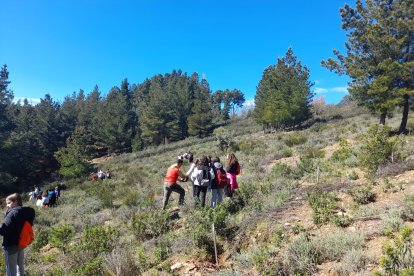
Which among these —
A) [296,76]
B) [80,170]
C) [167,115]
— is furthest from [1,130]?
[296,76]

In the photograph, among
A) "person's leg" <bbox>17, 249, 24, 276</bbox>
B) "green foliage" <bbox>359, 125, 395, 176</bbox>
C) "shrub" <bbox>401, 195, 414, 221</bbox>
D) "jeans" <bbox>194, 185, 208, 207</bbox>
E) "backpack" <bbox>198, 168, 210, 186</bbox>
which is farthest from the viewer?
"jeans" <bbox>194, 185, 208, 207</bbox>

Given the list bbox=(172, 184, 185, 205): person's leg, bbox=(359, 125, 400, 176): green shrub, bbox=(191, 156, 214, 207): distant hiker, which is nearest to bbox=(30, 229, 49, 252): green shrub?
bbox=(172, 184, 185, 205): person's leg

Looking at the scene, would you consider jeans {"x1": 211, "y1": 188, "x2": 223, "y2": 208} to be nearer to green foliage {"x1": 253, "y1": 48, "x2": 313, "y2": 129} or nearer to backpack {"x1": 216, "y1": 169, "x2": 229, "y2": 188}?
backpack {"x1": 216, "y1": 169, "x2": 229, "y2": 188}

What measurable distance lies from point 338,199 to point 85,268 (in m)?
5.15

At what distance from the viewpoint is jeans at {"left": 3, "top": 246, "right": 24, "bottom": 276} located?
5.62 metres

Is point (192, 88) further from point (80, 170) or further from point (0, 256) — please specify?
point (0, 256)

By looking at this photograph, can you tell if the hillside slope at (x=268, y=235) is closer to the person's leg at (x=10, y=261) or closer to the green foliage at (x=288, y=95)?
the person's leg at (x=10, y=261)

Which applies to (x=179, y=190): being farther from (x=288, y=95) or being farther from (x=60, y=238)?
(x=288, y=95)

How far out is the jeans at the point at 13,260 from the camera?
5625 mm

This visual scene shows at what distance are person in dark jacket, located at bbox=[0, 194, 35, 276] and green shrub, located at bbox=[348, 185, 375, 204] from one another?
6.31 meters

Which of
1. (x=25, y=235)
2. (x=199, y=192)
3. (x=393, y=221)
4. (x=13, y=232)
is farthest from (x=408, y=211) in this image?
(x=13, y=232)

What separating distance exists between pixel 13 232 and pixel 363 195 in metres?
6.65

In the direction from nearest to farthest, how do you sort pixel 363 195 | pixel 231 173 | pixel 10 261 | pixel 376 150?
pixel 10 261
pixel 363 195
pixel 376 150
pixel 231 173

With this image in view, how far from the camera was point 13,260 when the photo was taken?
5.69 metres
